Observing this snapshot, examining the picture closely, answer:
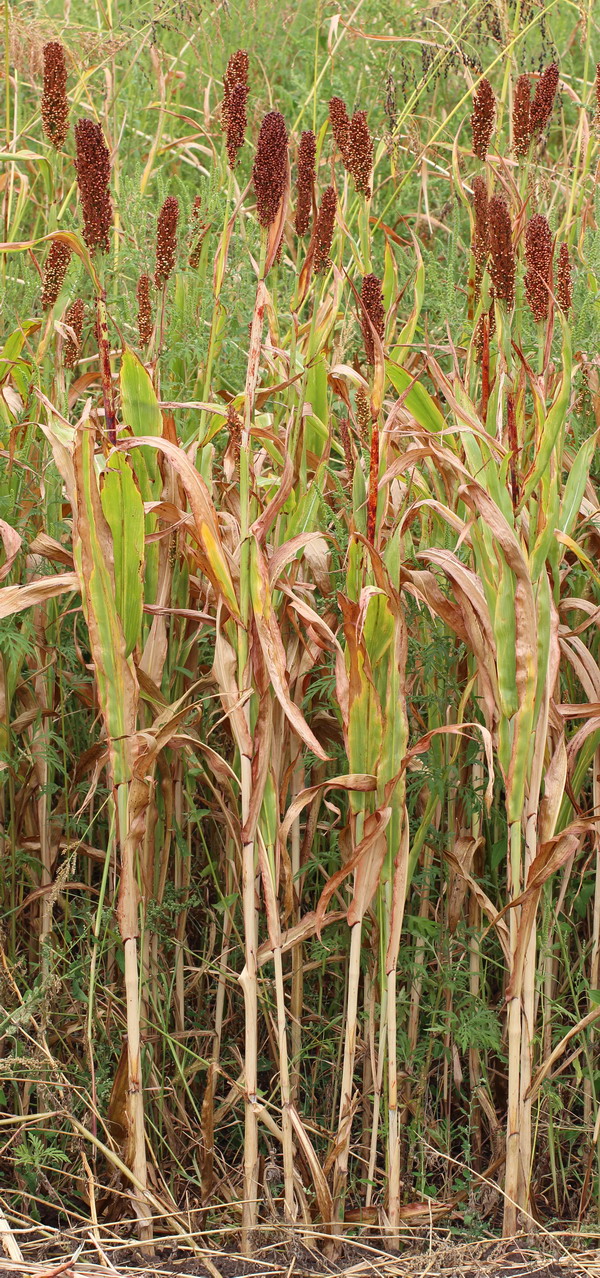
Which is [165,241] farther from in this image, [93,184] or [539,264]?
[539,264]

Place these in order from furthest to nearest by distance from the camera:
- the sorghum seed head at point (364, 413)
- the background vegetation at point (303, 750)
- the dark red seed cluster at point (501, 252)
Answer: the sorghum seed head at point (364, 413) → the background vegetation at point (303, 750) → the dark red seed cluster at point (501, 252)

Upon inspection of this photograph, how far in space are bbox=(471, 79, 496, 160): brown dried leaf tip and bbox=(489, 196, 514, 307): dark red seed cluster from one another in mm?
221

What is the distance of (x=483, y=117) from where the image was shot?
5.39ft

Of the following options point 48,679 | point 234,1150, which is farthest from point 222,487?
point 234,1150

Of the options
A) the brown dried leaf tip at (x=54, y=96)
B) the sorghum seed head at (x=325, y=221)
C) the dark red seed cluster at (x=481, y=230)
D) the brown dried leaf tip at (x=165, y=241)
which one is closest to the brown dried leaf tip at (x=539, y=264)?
the dark red seed cluster at (x=481, y=230)

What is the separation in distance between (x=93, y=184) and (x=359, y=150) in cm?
41

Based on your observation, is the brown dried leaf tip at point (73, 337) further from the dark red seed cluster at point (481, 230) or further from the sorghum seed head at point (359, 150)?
the dark red seed cluster at point (481, 230)

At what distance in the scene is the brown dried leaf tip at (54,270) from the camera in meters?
1.72

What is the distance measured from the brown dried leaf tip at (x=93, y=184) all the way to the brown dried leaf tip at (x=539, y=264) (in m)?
0.55

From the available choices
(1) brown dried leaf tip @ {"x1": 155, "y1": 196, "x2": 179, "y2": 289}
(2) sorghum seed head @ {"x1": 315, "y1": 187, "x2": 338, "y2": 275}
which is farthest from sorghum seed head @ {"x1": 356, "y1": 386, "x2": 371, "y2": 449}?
(1) brown dried leaf tip @ {"x1": 155, "y1": 196, "x2": 179, "y2": 289}

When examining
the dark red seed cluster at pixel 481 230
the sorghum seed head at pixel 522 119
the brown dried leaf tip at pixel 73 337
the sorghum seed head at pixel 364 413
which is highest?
the sorghum seed head at pixel 522 119

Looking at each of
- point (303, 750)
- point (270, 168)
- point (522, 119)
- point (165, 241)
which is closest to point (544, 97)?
point (522, 119)

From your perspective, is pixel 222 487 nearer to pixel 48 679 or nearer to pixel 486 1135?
pixel 48 679

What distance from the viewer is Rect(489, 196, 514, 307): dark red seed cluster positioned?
145cm
